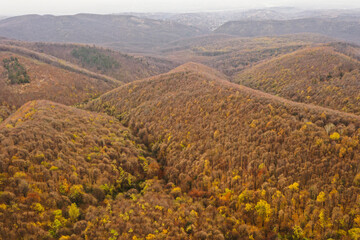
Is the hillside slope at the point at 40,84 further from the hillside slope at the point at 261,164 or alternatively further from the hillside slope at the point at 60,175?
the hillside slope at the point at 261,164

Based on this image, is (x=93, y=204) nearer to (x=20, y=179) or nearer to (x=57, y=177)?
(x=57, y=177)

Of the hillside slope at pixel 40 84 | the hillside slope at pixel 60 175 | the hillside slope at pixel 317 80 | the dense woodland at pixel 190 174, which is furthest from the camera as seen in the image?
the hillside slope at pixel 40 84

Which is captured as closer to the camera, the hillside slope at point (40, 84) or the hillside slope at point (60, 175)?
the hillside slope at point (60, 175)

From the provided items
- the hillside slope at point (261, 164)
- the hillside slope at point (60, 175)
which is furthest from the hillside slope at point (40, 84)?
the hillside slope at point (261, 164)

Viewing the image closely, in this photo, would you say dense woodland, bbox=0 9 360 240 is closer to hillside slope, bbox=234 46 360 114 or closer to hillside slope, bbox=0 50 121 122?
hillside slope, bbox=234 46 360 114

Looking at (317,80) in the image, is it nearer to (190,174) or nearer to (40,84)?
(190,174)

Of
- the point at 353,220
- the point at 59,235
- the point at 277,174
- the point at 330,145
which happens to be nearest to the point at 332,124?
the point at 330,145

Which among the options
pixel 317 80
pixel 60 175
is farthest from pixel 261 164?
pixel 317 80

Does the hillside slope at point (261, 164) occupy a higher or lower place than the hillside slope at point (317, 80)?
lower
